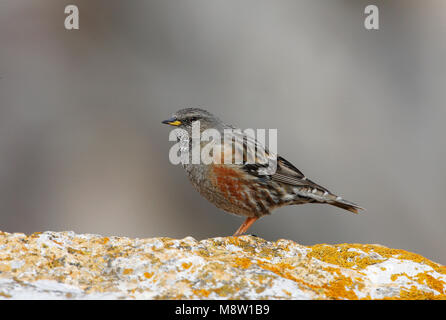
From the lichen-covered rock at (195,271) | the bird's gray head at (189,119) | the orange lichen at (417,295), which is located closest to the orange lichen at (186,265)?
the lichen-covered rock at (195,271)

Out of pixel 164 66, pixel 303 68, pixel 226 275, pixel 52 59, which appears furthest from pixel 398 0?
pixel 226 275

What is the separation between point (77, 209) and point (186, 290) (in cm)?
701

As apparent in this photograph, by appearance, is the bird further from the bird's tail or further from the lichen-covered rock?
the lichen-covered rock

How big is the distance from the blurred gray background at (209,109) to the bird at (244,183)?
10.5 ft

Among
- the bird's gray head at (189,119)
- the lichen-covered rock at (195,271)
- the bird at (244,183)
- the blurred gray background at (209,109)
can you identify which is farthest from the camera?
the blurred gray background at (209,109)

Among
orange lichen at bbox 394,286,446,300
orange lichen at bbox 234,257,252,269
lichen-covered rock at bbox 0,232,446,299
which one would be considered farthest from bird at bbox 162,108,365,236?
orange lichen at bbox 394,286,446,300

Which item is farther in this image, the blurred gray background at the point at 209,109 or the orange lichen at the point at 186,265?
the blurred gray background at the point at 209,109

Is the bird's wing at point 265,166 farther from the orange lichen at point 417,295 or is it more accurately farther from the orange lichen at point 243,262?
the orange lichen at point 417,295

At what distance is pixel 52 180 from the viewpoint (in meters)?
9.52

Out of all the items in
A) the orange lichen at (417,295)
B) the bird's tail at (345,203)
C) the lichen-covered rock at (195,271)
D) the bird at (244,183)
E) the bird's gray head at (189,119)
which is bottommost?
the orange lichen at (417,295)

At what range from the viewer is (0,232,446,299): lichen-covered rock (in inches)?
108

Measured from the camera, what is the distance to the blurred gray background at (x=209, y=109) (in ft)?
30.4

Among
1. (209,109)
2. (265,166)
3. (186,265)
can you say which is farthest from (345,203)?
(209,109)

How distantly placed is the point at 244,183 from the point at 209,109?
13.7ft
